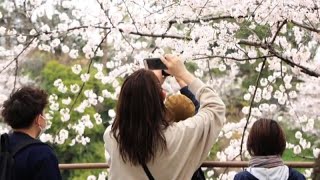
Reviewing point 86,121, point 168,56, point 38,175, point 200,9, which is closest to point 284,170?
point 168,56

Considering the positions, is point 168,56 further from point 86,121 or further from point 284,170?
point 86,121

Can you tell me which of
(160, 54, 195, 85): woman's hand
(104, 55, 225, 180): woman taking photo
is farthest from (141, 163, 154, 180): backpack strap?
(160, 54, 195, 85): woman's hand

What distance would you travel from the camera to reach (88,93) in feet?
18.7

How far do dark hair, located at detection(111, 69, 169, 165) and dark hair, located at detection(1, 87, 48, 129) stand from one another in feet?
1.43

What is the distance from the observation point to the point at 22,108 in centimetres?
222

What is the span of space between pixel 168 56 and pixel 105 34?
94.5 inches

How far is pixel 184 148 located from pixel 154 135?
0.38 feet

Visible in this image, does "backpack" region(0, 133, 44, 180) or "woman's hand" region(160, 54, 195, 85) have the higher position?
"woman's hand" region(160, 54, 195, 85)

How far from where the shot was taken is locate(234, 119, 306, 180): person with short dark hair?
2275 mm

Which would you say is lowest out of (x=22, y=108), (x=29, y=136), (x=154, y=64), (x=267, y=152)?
(x=267, y=152)

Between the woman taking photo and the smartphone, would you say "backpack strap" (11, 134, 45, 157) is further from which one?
the smartphone

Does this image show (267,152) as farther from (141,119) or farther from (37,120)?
(37,120)

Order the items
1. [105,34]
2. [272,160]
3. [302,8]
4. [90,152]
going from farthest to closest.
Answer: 1. [90,152]
2. [105,34]
3. [302,8]
4. [272,160]

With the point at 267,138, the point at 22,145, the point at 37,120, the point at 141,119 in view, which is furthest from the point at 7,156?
the point at 267,138
